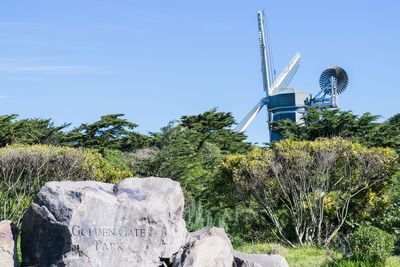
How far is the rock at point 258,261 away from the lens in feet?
25.0

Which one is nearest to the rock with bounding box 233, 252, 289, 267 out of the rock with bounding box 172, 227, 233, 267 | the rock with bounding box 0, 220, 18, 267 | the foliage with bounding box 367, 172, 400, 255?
the rock with bounding box 172, 227, 233, 267

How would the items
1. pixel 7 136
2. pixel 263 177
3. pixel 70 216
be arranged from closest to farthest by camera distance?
1. pixel 70 216
2. pixel 263 177
3. pixel 7 136

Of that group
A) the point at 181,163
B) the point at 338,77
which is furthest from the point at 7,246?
the point at 338,77

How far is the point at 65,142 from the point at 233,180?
14.9 m

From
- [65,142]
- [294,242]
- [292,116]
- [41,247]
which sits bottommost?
[294,242]

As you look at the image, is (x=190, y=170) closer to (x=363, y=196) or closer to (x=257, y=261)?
(x=363, y=196)

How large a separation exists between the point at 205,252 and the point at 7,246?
10.3ft

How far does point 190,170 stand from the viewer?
1767 centimetres

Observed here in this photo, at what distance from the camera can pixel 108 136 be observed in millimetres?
25625

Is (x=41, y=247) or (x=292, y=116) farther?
(x=292, y=116)

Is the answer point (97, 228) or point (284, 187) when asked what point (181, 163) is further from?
point (97, 228)

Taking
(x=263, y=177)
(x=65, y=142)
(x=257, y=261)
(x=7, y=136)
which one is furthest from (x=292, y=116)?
(x=257, y=261)

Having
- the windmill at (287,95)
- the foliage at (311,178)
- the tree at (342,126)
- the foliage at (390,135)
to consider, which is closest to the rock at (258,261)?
the foliage at (311,178)

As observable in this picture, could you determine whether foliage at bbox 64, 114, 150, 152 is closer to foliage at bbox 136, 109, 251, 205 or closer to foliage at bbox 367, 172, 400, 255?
foliage at bbox 136, 109, 251, 205
